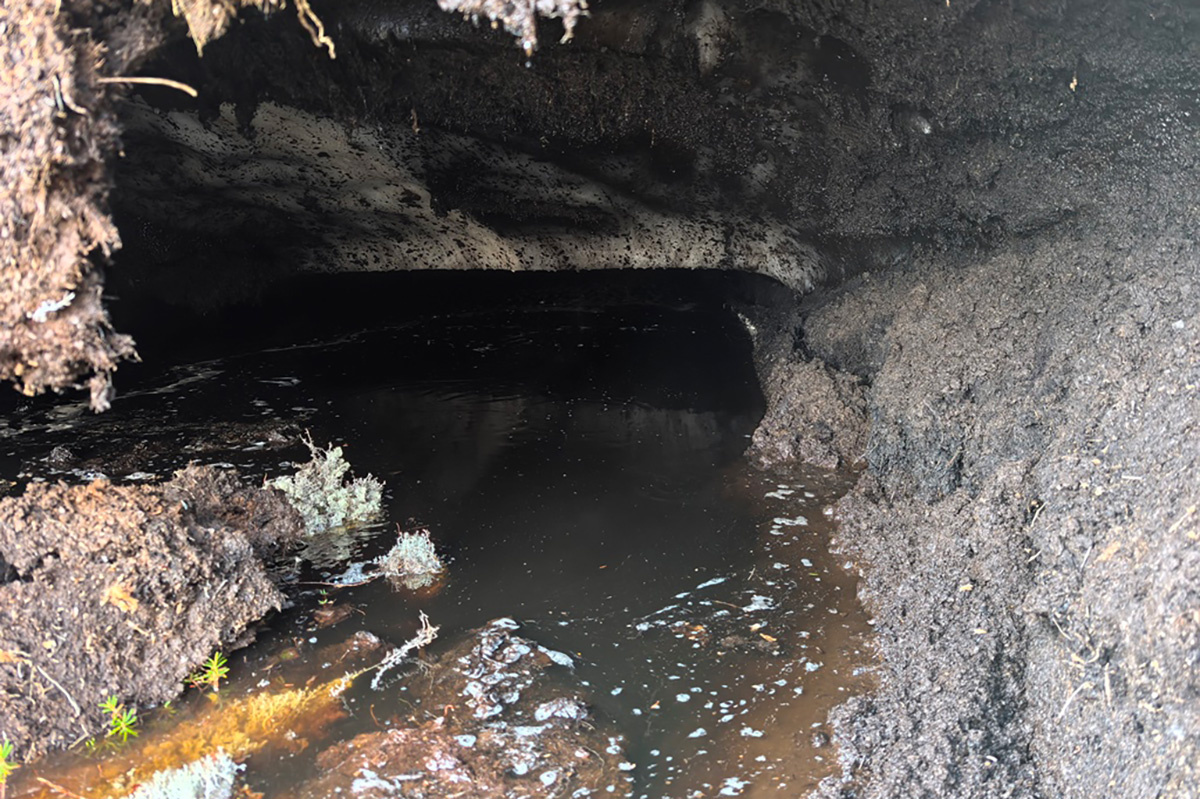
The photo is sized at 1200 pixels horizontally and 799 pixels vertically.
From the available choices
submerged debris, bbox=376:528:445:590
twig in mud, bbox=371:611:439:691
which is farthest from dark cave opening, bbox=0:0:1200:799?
submerged debris, bbox=376:528:445:590

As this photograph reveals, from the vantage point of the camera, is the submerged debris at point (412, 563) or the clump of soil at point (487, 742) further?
the submerged debris at point (412, 563)

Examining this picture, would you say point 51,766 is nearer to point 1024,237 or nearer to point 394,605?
point 394,605

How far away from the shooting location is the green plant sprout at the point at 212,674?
12.1 ft

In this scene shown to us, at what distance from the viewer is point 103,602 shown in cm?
363

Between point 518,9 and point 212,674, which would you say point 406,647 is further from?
point 518,9

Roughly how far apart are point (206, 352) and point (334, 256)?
2.67 metres

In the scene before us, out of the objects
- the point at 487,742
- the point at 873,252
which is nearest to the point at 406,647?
the point at 487,742

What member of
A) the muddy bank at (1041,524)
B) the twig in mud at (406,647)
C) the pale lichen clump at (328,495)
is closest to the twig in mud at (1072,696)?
the muddy bank at (1041,524)

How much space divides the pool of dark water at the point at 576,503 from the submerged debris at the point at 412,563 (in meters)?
0.10

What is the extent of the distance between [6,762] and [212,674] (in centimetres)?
72

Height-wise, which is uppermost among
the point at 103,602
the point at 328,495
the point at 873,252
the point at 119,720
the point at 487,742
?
the point at 873,252

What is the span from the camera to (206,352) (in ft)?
27.6

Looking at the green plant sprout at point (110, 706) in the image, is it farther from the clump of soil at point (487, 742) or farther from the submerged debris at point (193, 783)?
the clump of soil at point (487, 742)

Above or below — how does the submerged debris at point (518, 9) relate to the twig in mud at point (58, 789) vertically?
above
